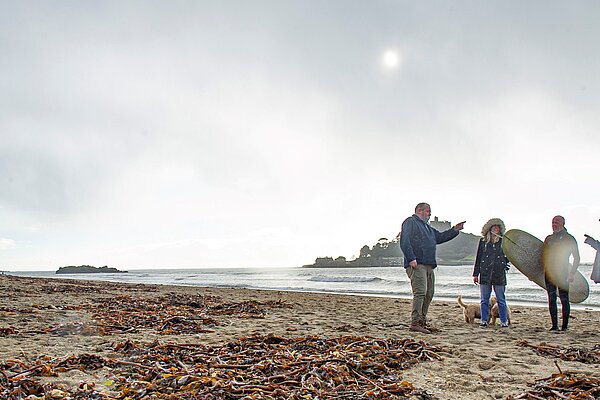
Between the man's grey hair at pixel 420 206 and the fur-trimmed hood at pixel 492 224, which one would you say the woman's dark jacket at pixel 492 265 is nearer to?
the fur-trimmed hood at pixel 492 224

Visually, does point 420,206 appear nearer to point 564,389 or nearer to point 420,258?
point 420,258

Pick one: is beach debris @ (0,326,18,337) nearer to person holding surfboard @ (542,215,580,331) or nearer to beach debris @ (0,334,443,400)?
beach debris @ (0,334,443,400)

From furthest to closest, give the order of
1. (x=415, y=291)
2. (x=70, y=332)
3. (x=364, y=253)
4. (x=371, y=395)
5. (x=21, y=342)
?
(x=364, y=253), (x=415, y=291), (x=70, y=332), (x=21, y=342), (x=371, y=395)

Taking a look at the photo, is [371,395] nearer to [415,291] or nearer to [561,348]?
[561,348]

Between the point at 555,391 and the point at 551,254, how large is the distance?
481 cm

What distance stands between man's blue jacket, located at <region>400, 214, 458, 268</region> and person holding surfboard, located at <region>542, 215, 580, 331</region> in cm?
175

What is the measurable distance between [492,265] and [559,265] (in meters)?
1.05

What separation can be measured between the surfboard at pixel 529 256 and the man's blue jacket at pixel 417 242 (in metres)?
1.87

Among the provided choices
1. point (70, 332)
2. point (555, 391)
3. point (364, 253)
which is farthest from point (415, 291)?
point (364, 253)

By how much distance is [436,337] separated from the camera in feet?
21.6

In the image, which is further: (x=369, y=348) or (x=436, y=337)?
(x=436, y=337)

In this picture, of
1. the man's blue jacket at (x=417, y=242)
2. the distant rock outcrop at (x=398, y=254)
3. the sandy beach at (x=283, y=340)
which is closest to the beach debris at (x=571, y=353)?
the sandy beach at (x=283, y=340)

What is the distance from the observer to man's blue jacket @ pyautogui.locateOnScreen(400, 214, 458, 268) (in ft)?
24.5

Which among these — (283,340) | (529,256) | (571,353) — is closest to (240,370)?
(283,340)
